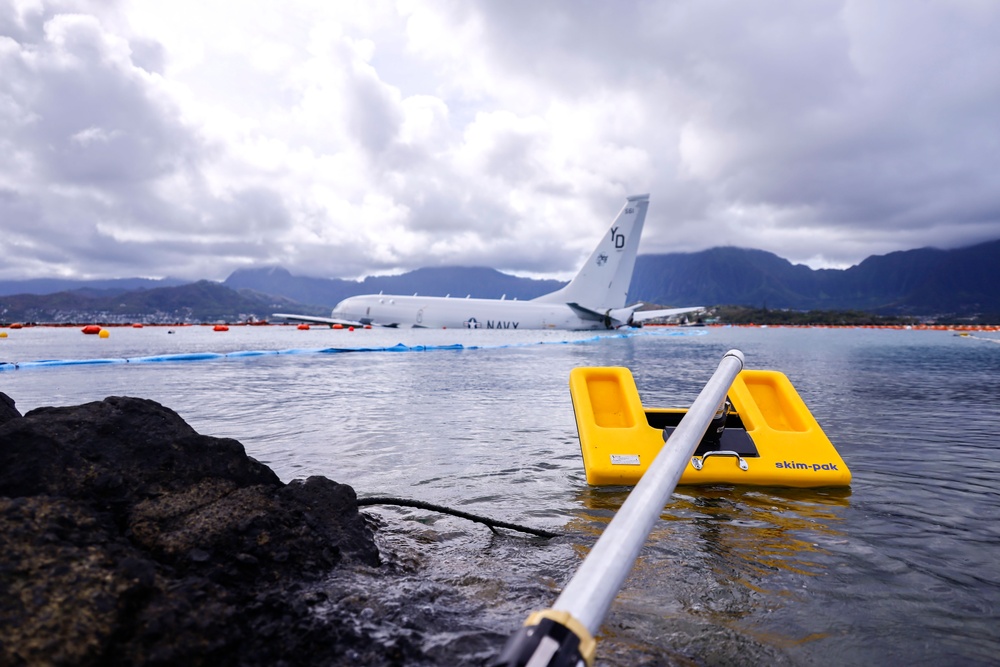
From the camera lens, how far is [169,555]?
2.36m

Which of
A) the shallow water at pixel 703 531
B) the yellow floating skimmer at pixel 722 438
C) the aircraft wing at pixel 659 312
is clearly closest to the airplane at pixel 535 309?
the aircraft wing at pixel 659 312

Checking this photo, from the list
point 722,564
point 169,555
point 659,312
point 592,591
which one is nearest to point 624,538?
point 592,591

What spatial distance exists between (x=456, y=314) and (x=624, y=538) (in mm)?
66968

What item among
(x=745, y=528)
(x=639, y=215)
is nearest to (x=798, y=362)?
(x=745, y=528)

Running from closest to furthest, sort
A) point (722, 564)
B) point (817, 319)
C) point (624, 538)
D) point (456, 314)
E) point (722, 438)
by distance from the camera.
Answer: point (624, 538) → point (722, 564) → point (722, 438) → point (456, 314) → point (817, 319)

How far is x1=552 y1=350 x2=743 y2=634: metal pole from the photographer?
5.34 feet

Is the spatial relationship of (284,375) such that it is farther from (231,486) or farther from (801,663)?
(801,663)

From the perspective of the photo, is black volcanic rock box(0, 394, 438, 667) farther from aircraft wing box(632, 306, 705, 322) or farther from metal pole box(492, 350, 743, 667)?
aircraft wing box(632, 306, 705, 322)

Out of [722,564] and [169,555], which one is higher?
[169,555]

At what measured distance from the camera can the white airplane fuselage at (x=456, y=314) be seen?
222 feet

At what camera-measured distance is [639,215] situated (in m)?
56.5

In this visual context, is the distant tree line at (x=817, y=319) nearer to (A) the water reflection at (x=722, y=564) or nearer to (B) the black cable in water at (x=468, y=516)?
(A) the water reflection at (x=722, y=564)

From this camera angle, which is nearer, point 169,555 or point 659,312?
point 169,555

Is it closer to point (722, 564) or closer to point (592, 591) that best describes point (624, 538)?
point (592, 591)
